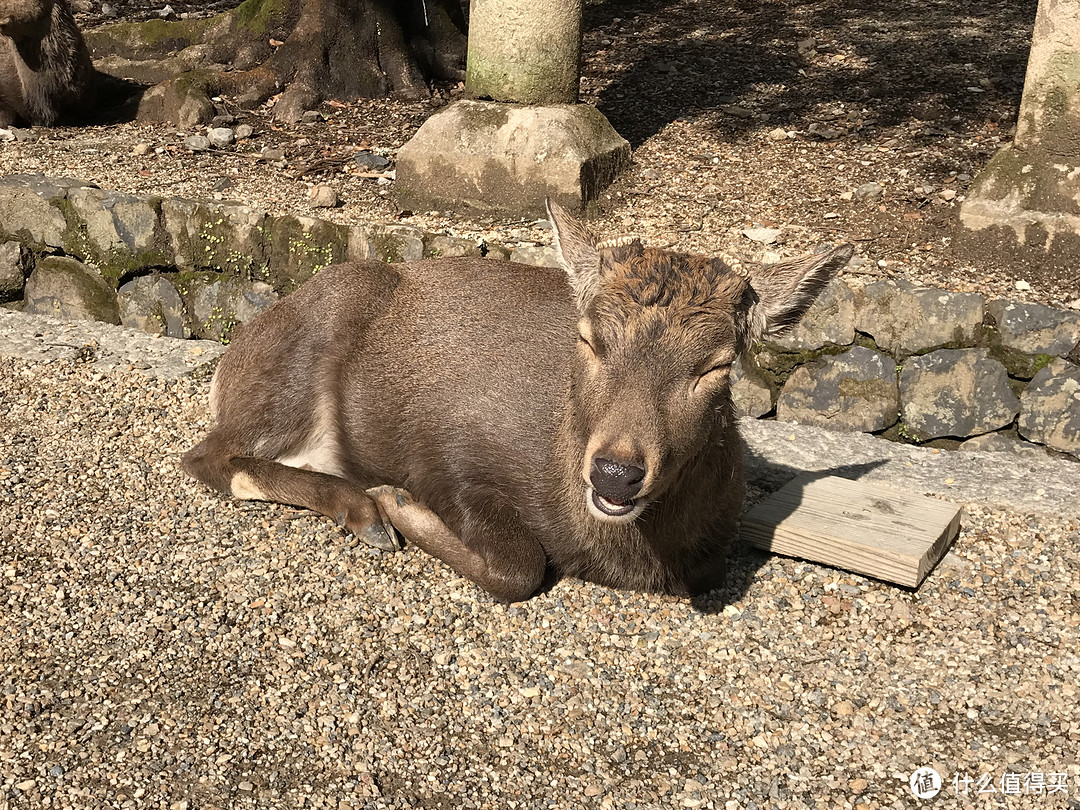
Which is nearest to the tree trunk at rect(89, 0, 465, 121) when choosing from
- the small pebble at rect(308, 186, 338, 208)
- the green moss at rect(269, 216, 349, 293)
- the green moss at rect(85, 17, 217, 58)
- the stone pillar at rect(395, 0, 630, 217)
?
the green moss at rect(85, 17, 217, 58)

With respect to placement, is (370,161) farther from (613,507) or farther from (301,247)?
(613,507)

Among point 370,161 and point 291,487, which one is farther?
point 370,161

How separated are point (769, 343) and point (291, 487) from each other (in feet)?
9.40

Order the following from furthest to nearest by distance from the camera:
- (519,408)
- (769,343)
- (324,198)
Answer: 1. (324,198)
2. (769,343)
3. (519,408)

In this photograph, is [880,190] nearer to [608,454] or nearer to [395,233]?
[395,233]

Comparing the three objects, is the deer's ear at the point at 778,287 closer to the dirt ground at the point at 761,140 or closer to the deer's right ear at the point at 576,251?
the deer's right ear at the point at 576,251

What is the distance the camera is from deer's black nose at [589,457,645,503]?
11.7 feet

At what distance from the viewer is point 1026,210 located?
6.57m

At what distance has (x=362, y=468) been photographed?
5297mm

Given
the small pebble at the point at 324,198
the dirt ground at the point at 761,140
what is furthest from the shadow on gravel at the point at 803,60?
the small pebble at the point at 324,198

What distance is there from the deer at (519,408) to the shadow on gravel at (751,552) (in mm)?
98

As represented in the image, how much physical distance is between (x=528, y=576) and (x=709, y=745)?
3.32ft

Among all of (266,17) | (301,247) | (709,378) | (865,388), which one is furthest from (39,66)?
(709,378)

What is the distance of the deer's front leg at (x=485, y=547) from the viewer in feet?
14.7
